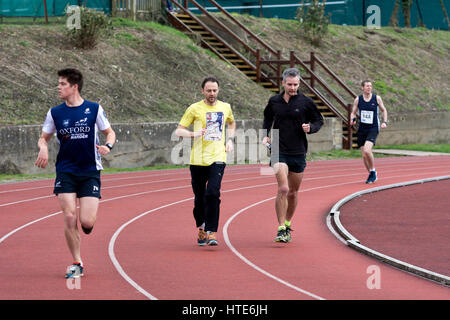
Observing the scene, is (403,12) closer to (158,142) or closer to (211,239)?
(158,142)

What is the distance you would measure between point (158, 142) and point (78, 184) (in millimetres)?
14004

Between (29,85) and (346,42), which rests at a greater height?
(346,42)

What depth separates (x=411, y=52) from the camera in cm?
3897

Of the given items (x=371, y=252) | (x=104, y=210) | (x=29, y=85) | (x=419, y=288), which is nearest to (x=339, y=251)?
(x=371, y=252)

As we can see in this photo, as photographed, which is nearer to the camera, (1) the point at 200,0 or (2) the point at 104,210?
(2) the point at 104,210

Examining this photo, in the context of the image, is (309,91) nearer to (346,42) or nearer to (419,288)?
(346,42)

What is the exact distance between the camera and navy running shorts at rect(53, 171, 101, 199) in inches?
341

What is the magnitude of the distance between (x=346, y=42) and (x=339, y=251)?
2748 centimetres

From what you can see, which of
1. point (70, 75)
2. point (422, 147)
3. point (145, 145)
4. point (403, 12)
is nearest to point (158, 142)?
point (145, 145)

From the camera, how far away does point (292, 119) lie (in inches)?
Result: 427

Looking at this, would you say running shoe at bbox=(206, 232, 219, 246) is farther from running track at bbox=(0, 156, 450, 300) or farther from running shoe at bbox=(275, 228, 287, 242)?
running shoe at bbox=(275, 228, 287, 242)

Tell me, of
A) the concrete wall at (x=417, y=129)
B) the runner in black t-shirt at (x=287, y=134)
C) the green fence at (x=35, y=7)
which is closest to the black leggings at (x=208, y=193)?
the runner in black t-shirt at (x=287, y=134)

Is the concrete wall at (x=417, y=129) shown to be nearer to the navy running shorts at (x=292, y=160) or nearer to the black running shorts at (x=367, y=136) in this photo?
the black running shorts at (x=367, y=136)

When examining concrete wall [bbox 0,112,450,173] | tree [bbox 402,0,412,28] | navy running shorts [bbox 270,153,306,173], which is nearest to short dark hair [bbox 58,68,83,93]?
navy running shorts [bbox 270,153,306,173]
